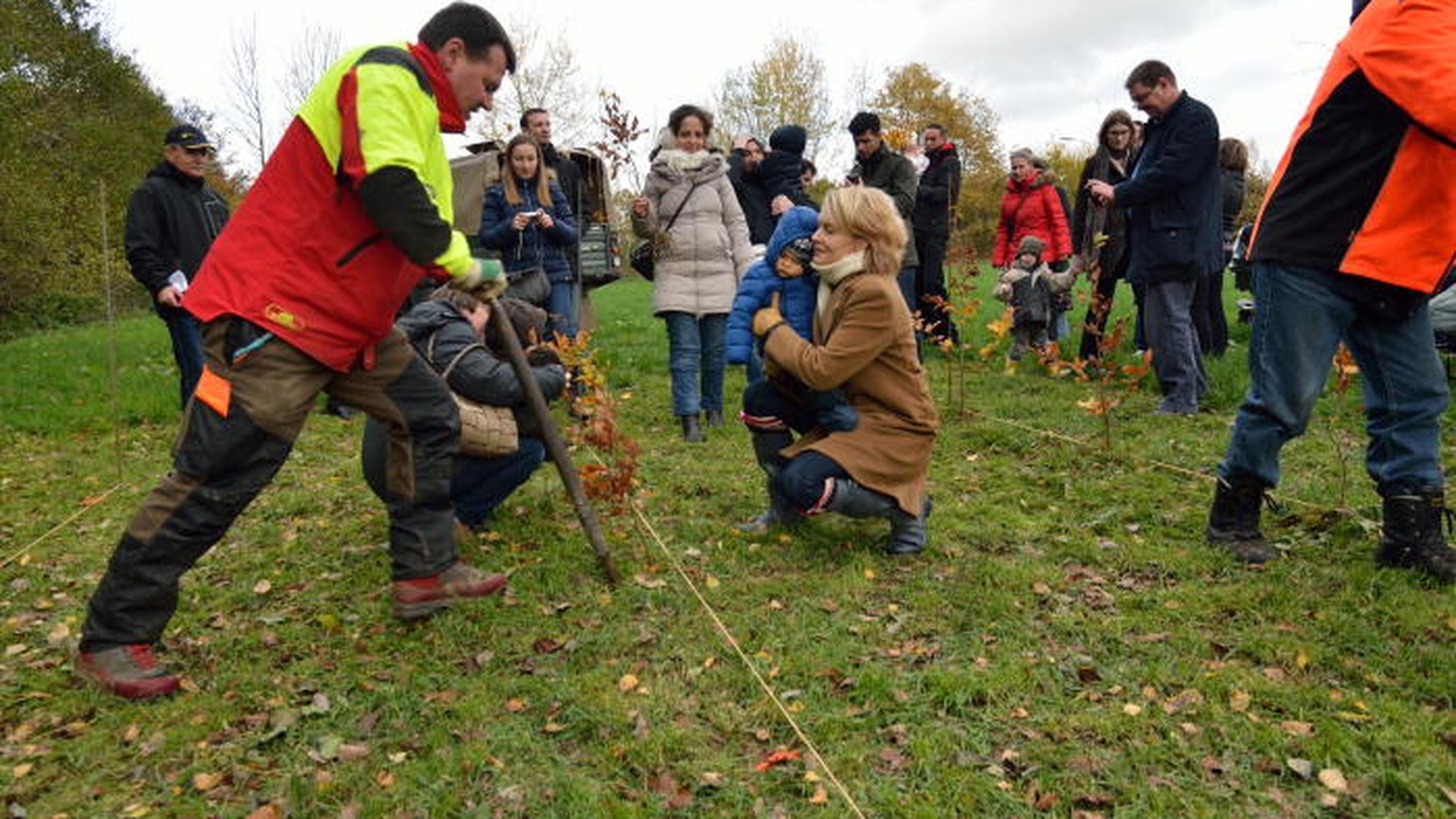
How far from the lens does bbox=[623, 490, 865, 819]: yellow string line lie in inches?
102

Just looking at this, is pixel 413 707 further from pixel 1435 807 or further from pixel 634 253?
pixel 634 253

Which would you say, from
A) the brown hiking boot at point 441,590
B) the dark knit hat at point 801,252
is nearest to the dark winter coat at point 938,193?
the dark knit hat at point 801,252

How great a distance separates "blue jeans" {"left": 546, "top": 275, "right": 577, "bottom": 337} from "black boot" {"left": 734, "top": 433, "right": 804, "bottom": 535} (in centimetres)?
286

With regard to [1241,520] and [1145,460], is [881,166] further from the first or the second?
[1241,520]

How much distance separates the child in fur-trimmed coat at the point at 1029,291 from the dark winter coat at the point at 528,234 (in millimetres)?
4091

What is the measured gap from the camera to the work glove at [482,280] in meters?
3.16

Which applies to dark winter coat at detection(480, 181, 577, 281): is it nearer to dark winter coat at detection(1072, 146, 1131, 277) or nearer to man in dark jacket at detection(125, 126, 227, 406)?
man in dark jacket at detection(125, 126, 227, 406)

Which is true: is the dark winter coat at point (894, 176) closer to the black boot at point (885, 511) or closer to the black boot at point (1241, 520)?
the black boot at point (885, 511)

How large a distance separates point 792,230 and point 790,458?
1.04 metres

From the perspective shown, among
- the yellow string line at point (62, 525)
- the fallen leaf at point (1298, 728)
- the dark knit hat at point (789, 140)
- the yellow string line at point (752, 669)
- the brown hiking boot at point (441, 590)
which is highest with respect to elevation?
the dark knit hat at point (789, 140)

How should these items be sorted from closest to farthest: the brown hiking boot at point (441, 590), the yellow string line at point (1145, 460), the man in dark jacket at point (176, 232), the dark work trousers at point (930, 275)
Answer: the brown hiking boot at point (441, 590) → the yellow string line at point (1145, 460) → the man in dark jacket at point (176, 232) → the dark work trousers at point (930, 275)

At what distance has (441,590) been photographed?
12.3 feet

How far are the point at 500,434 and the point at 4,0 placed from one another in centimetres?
1739

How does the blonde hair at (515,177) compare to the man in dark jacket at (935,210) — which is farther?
the man in dark jacket at (935,210)
